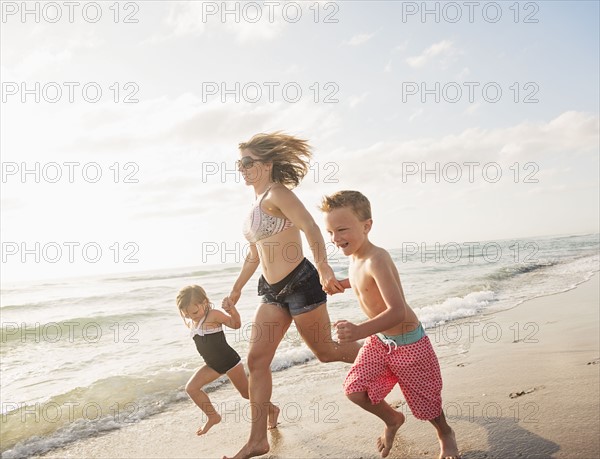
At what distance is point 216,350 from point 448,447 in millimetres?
2086

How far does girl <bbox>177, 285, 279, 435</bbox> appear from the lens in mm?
4414

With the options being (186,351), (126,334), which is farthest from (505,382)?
(126,334)

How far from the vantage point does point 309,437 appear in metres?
3.89

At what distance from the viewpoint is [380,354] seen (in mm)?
3344

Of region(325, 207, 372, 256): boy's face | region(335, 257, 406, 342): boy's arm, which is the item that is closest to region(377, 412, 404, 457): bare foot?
Answer: region(335, 257, 406, 342): boy's arm

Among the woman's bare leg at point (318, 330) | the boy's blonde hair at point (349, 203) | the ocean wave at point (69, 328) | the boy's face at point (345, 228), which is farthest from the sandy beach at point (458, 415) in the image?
the ocean wave at point (69, 328)

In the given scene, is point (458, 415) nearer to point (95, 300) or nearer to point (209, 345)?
point (209, 345)

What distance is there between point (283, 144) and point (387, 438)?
2.14m

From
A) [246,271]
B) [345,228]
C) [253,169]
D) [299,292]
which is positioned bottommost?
[299,292]

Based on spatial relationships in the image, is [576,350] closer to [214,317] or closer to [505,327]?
[505,327]

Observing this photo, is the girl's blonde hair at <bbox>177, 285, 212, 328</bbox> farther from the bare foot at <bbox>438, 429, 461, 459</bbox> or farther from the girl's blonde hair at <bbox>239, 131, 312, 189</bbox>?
the bare foot at <bbox>438, 429, 461, 459</bbox>

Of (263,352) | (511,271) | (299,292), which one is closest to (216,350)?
(263,352)

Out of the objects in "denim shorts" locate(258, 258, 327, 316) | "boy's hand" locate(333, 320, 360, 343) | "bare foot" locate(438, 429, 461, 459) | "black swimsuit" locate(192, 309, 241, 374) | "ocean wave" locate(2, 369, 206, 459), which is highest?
"denim shorts" locate(258, 258, 327, 316)

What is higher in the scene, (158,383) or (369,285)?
(369,285)
